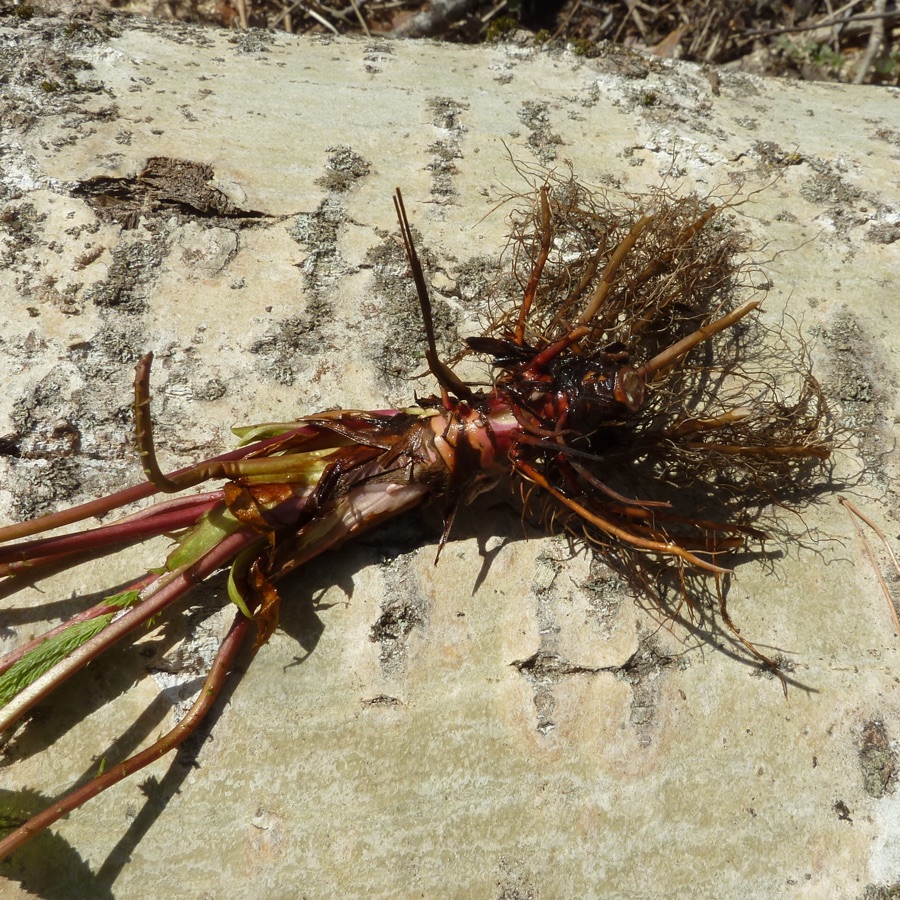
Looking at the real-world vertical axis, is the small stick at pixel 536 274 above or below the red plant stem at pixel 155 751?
above

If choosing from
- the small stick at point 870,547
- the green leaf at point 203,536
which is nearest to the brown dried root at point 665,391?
the small stick at point 870,547

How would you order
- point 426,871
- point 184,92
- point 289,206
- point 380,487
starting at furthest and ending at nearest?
1. point 184,92
2. point 289,206
3. point 380,487
4. point 426,871

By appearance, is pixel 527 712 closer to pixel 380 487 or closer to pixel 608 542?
pixel 608 542

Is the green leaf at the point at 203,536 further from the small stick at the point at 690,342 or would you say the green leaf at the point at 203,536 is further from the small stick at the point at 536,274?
the small stick at the point at 690,342

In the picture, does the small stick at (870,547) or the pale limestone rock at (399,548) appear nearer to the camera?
the pale limestone rock at (399,548)

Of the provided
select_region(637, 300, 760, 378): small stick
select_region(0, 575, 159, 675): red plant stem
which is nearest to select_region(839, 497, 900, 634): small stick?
select_region(637, 300, 760, 378): small stick

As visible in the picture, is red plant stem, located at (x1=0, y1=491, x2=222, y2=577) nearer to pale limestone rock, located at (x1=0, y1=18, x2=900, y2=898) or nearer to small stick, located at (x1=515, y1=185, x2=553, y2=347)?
pale limestone rock, located at (x1=0, y1=18, x2=900, y2=898)

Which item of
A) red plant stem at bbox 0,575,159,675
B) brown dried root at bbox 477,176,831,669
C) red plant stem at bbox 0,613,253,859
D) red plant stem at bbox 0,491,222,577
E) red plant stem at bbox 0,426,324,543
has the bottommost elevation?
red plant stem at bbox 0,613,253,859

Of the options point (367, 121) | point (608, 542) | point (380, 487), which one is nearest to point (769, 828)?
point (608, 542)

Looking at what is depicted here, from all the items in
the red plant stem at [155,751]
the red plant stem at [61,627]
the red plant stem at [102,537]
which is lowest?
the red plant stem at [155,751]
